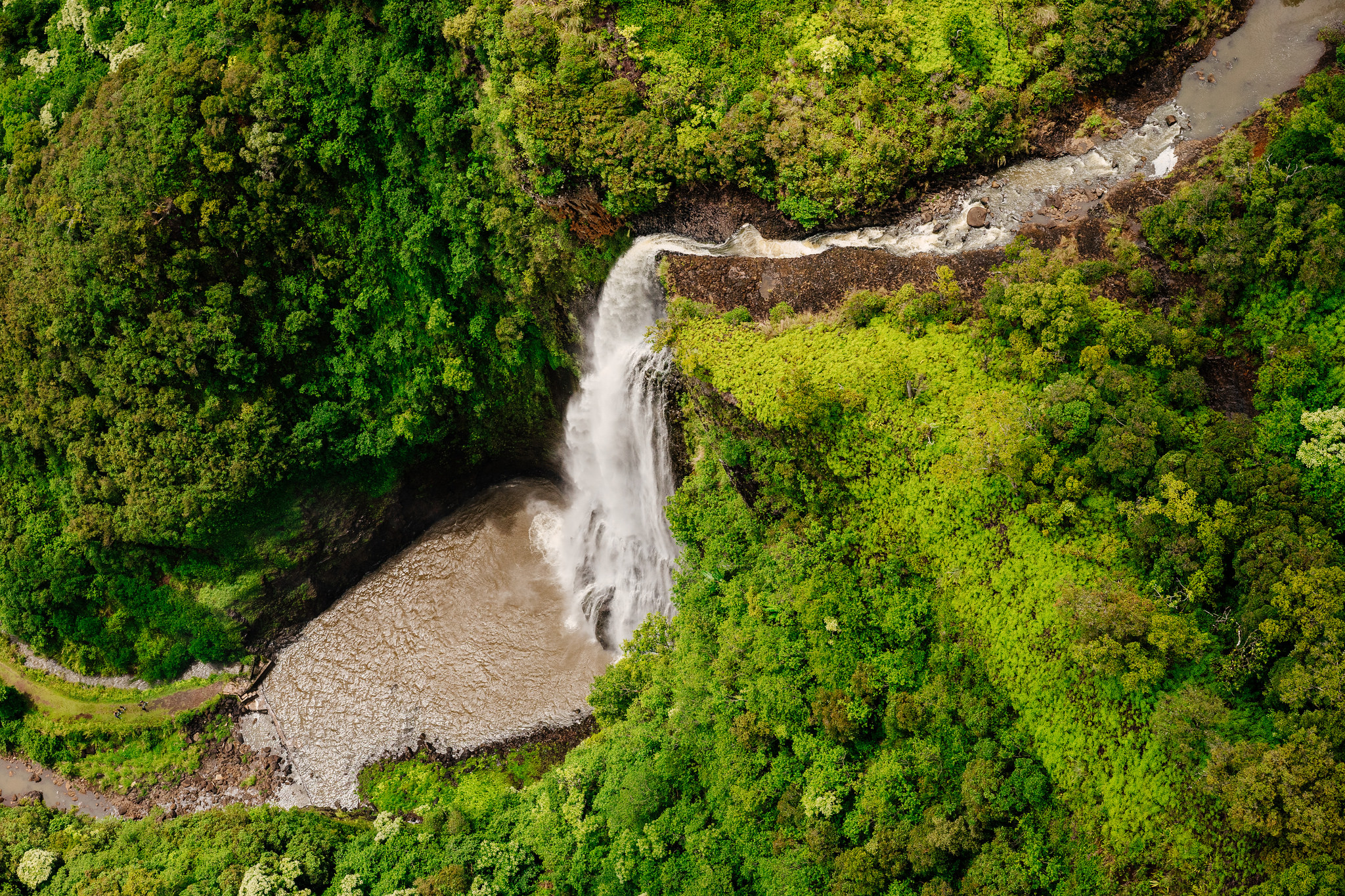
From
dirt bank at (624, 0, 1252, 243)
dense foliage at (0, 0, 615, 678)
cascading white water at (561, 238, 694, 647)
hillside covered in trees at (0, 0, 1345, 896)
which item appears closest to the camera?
hillside covered in trees at (0, 0, 1345, 896)

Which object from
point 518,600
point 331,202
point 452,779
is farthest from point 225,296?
point 452,779

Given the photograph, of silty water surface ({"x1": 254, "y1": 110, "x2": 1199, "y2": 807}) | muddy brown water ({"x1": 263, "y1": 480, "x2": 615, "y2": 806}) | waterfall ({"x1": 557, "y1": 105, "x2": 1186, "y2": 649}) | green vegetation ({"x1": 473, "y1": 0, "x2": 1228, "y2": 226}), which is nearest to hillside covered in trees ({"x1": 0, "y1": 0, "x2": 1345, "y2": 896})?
green vegetation ({"x1": 473, "y1": 0, "x2": 1228, "y2": 226})

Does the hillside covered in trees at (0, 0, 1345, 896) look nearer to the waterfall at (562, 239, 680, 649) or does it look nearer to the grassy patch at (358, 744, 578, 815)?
the grassy patch at (358, 744, 578, 815)

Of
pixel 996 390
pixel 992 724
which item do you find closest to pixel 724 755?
pixel 992 724

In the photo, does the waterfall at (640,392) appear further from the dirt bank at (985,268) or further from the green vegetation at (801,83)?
the green vegetation at (801,83)

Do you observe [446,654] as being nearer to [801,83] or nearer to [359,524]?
[359,524]
